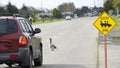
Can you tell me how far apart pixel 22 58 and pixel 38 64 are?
3126 mm

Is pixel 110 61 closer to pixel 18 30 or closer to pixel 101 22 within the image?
pixel 101 22

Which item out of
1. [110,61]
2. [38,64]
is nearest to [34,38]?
[38,64]

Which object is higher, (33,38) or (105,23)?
(105,23)

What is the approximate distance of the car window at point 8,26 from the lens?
1392cm

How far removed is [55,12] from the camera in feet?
570

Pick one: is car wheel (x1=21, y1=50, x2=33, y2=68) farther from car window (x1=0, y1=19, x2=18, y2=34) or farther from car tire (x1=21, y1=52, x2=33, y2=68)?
car window (x1=0, y1=19, x2=18, y2=34)

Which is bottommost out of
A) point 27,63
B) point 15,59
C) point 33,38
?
point 27,63

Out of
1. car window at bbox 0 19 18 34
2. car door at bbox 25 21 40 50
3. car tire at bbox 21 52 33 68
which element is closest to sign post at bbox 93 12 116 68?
car door at bbox 25 21 40 50

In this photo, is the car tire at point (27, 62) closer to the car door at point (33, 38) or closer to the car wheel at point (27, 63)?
the car wheel at point (27, 63)

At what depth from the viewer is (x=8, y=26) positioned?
14.1m

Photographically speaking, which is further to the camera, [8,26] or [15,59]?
[8,26]

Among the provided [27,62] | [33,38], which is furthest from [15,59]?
[33,38]

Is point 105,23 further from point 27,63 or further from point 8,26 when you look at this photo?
point 8,26

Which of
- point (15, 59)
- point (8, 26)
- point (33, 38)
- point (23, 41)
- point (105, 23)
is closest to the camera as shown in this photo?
point (15, 59)
